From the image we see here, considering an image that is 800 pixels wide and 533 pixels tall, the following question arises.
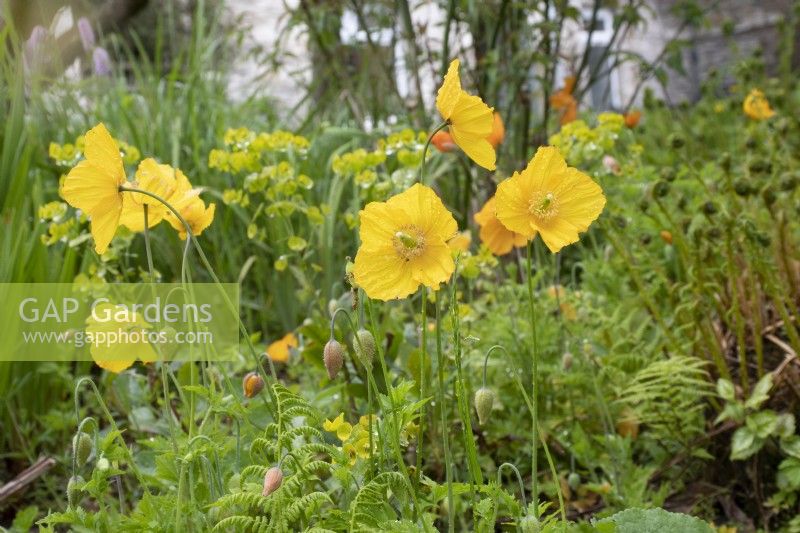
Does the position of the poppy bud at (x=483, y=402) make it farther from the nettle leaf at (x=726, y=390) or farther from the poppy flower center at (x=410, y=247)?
the nettle leaf at (x=726, y=390)

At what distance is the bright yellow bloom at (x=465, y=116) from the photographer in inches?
39.6

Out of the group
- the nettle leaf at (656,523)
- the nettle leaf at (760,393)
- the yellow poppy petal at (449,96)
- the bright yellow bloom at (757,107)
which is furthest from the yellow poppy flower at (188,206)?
the bright yellow bloom at (757,107)

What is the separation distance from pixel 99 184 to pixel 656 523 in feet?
2.76

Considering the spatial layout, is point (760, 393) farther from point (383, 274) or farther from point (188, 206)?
point (188, 206)

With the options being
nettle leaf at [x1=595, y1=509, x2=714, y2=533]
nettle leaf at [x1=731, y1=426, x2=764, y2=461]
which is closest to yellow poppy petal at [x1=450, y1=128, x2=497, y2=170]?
nettle leaf at [x1=595, y1=509, x2=714, y2=533]

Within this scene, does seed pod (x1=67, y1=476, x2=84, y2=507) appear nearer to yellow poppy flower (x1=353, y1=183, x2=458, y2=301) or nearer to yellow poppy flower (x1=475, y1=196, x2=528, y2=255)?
yellow poppy flower (x1=353, y1=183, x2=458, y2=301)

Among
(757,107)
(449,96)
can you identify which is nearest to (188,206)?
(449,96)

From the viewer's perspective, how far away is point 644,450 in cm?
199

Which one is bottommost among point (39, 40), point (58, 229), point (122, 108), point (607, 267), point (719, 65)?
point (607, 267)

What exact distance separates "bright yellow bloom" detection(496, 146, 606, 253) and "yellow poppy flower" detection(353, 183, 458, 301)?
→ 2.9 inches

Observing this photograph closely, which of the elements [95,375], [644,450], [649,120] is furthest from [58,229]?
[649,120]

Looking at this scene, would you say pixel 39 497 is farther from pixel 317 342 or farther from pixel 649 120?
pixel 649 120

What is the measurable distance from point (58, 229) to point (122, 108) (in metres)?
1.12

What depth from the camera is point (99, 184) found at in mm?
1045
